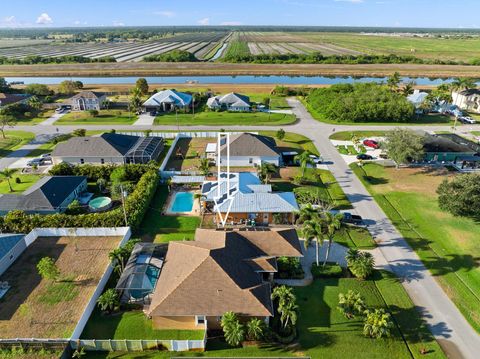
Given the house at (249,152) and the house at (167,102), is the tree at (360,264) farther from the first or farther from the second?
the house at (167,102)

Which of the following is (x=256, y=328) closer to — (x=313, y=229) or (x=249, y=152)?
(x=313, y=229)

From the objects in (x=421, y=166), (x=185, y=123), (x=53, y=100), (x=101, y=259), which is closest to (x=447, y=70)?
(x=421, y=166)

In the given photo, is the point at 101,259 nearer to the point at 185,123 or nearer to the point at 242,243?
the point at 242,243

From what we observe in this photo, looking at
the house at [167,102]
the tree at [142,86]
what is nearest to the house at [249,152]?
the house at [167,102]

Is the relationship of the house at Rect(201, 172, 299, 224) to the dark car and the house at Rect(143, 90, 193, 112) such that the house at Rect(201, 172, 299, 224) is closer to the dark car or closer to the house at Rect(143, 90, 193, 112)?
the dark car

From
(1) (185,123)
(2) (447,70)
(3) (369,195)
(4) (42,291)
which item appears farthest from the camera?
(2) (447,70)

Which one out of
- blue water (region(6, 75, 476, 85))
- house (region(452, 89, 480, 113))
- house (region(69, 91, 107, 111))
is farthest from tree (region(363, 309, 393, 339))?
blue water (region(6, 75, 476, 85))
